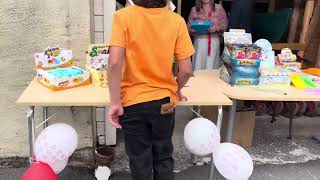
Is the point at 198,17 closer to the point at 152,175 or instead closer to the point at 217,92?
the point at 217,92

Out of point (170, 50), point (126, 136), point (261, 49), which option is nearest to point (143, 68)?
point (170, 50)

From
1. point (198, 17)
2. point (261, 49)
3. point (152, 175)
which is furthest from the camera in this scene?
point (198, 17)

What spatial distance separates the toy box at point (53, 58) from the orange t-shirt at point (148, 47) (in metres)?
0.80

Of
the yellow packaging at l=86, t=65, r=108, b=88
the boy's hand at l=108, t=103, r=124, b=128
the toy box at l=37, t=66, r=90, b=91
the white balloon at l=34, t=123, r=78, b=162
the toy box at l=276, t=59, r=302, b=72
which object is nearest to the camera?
the boy's hand at l=108, t=103, r=124, b=128

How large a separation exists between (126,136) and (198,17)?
7.77 feet

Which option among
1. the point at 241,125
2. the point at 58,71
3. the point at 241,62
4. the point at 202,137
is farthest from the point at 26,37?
the point at 241,125

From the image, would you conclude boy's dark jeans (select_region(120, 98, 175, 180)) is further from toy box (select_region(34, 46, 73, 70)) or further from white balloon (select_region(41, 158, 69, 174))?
toy box (select_region(34, 46, 73, 70))

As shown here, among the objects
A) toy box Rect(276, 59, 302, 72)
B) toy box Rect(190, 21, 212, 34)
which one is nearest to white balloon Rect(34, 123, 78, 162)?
toy box Rect(276, 59, 302, 72)

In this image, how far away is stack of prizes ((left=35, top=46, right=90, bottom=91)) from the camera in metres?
2.55

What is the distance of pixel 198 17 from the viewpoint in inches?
169

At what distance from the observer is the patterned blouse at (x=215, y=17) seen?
4.29 meters

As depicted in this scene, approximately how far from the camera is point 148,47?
6.92 feet

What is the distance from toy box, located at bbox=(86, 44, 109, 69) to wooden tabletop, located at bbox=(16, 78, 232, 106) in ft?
0.55

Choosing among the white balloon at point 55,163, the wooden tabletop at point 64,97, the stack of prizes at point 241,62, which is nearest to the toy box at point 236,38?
the stack of prizes at point 241,62
